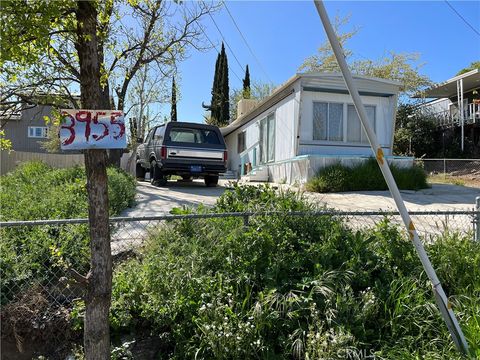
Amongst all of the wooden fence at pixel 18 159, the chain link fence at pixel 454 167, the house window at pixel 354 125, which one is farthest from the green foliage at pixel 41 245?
the chain link fence at pixel 454 167

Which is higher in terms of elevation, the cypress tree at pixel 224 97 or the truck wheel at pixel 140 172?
the cypress tree at pixel 224 97

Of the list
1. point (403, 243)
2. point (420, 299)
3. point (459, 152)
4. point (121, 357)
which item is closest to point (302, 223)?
point (403, 243)

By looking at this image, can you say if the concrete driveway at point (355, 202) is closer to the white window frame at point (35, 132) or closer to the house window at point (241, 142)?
the house window at point (241, 142)

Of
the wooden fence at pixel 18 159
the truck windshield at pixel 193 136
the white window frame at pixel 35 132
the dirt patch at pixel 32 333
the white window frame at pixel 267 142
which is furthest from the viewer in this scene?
the white window frame at pixel 35 132

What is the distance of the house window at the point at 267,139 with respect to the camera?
15.0 m

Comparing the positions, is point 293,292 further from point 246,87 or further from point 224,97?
point 246,87

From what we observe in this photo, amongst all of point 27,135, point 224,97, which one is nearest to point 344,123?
point 224,97

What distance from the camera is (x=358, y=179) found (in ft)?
34.9

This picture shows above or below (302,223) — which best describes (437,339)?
below

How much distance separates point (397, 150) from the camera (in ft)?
80.9

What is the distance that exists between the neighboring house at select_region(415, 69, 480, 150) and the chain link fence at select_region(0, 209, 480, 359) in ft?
73.0

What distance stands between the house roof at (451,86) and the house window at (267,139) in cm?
1368

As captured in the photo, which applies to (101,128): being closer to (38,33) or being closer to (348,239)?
(38,33)

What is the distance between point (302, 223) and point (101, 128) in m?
2.34
